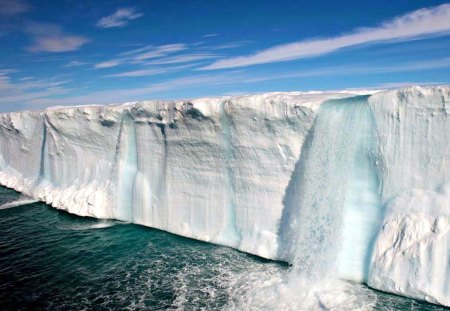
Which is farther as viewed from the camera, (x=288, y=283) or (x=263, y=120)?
(x=263, y=120)

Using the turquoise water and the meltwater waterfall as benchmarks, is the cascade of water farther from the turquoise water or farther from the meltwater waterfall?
the meltwater waterfall

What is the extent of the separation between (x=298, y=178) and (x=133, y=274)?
5.85 metres

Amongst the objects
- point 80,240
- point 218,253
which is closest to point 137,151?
point 80,240

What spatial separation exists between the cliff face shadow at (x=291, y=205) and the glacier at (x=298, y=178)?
0.03 metres

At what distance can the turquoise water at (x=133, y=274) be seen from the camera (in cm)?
933

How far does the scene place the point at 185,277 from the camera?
1060 cm

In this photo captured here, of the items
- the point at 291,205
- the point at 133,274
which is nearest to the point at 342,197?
the point at 291,205

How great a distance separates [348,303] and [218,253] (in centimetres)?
458

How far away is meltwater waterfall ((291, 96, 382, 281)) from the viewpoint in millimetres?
9922

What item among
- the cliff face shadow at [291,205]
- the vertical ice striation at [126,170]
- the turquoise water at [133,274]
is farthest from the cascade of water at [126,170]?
the cliff face shadow at [291,205]

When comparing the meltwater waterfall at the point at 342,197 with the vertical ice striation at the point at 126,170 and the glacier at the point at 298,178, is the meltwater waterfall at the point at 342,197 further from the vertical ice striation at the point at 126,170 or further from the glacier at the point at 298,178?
the vertical ice striation at the point at 126,170

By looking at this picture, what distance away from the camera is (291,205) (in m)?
11.3

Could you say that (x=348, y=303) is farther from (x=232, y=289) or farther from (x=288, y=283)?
(x=232, y=289)

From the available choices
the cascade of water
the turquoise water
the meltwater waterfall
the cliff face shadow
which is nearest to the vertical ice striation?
the cascade of water
